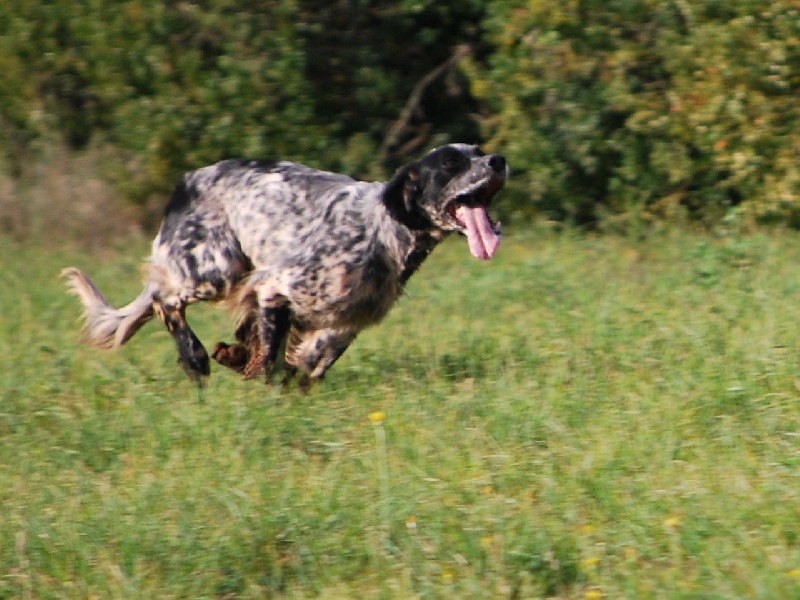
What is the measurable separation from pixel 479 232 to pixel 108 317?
2.32m

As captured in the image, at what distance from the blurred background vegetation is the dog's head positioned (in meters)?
4.07

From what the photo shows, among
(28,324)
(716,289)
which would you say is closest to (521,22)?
(716,289)

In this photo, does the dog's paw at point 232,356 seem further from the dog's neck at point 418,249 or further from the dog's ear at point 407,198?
the dog's ear at point 407,198

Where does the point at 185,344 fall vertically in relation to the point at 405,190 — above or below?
below

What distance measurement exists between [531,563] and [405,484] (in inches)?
30.7

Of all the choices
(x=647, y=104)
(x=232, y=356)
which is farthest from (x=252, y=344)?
(x=647, y=104)

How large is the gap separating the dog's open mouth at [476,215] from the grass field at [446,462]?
0.63m

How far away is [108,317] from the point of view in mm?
7262

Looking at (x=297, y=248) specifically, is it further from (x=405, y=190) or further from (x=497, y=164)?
(x=497, y=164)

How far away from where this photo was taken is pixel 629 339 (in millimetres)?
6559

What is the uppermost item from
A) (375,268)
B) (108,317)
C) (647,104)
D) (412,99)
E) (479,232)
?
(479,232)

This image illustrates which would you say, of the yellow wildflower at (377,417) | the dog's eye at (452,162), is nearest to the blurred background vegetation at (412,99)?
the dog's eye at (452,162)

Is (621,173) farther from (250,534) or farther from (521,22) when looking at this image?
(250,534)

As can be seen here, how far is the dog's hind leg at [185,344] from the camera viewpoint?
682cm
